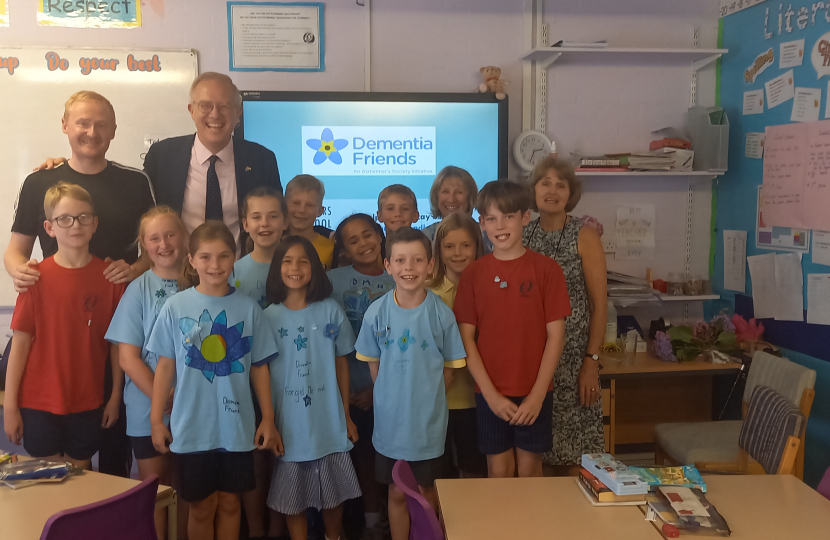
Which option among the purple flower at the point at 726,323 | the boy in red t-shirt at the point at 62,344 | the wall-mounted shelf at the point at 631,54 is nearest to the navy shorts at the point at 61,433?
the boy in red t-shirt at the point at 62,344

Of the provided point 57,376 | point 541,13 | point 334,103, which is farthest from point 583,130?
point 57,376

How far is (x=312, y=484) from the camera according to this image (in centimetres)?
213

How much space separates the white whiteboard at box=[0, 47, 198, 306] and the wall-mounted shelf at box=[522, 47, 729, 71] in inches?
70.8

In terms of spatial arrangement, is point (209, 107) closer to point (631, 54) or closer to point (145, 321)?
point (145, 321)

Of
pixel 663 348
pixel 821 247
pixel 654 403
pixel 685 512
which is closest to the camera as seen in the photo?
pixel 685 512

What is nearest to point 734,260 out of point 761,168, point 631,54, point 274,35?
point 761,168

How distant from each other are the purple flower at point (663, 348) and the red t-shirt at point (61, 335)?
247 cm

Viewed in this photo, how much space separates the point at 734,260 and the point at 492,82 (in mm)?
1621

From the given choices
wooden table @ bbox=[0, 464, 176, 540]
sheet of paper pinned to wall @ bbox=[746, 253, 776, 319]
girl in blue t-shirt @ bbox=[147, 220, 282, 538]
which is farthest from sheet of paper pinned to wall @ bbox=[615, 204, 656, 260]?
wooden table @ bbox=[0, 464, 176, 540]

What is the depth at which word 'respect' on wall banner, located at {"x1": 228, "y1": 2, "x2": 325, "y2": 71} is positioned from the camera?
3256mm

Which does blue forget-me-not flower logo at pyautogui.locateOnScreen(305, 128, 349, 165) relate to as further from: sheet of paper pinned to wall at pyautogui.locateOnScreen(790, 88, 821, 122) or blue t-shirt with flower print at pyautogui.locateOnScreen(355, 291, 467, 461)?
sheet of paper pinned to wall at pyautogui.locateOnScreen(790, 88, 821, 122)

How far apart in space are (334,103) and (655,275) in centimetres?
204

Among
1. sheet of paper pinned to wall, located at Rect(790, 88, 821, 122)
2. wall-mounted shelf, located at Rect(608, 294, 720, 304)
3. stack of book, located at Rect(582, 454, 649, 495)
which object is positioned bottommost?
stack of book, located at Rect(582, 454, 649, 495)

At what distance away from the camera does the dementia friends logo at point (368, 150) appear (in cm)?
324
